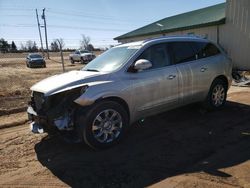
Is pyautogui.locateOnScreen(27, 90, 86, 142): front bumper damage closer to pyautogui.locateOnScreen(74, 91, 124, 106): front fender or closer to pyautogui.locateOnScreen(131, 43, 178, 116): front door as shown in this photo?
pyautogui.locateOnScreen(74, 91, 124, 106): front fender

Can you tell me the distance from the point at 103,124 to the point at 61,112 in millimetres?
716

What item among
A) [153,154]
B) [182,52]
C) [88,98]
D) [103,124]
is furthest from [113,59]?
[153,154]

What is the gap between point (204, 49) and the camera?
666 cm

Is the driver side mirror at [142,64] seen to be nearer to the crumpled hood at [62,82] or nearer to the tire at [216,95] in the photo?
the crumpled hood at [62,82]

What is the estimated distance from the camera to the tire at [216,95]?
673 cm

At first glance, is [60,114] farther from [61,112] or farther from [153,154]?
[153,154]

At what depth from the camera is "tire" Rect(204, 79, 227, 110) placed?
6.73m

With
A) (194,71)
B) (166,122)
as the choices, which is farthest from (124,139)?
(194,71)

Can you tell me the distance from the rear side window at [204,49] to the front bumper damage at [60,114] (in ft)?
10.3

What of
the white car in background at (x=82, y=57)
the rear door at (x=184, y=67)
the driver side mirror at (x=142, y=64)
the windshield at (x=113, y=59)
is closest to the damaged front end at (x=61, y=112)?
the windshield at (x=113, y=59)

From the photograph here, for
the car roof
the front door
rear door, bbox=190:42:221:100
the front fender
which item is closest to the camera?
the front fender

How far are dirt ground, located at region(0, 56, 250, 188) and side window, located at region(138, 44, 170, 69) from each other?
1313 mm

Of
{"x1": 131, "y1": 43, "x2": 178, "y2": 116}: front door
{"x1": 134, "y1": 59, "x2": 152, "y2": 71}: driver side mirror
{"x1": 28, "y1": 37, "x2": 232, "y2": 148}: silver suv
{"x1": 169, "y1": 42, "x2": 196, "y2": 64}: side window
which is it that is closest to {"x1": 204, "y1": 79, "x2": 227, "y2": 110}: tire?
{"x1": 28, "y1": 37, "x2": 232, "y2": 148}: silver suv

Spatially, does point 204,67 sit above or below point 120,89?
above
